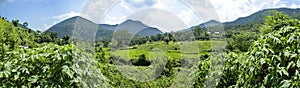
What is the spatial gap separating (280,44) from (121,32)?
1.50m

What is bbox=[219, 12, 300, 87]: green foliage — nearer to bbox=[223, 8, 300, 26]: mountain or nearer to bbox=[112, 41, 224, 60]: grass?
bbox=[112, 41, 224, 60]: grass

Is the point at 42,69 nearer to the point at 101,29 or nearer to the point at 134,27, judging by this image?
the point at 101,29

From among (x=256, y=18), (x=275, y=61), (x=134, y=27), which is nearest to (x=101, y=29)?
(x=134, y=27)

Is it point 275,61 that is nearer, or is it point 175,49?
point 275,61

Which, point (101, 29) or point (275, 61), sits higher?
point (101, 29)

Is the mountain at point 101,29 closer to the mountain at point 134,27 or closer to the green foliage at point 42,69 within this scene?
the mountain at point 134,27

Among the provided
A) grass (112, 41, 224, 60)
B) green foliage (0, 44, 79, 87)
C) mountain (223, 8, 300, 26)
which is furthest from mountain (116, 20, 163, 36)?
mountain (223, 8, 300, 26)

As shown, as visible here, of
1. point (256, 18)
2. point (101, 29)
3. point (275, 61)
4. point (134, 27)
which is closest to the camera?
point (275, 61)

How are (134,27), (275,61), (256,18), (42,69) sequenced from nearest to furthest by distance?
(42,69), (275,61), (134,27), (256,18)

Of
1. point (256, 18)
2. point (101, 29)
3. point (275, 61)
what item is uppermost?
point (256, 18)

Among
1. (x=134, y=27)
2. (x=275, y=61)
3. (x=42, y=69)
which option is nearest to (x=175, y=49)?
(x=134, y=27)

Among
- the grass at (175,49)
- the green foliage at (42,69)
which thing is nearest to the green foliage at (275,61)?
the grass at (175,49)

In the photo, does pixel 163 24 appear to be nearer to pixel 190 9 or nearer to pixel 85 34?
pixel 190 9

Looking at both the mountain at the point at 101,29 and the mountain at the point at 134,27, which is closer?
the mountain at the point at 101,29
